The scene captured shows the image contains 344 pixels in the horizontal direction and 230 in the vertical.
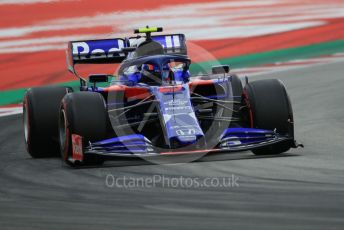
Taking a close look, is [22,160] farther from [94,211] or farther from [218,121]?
[94,211]

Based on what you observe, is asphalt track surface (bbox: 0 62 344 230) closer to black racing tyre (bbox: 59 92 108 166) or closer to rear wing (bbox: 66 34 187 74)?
black racing tyre (bbox: 59 92 108 166)

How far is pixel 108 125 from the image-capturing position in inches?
476

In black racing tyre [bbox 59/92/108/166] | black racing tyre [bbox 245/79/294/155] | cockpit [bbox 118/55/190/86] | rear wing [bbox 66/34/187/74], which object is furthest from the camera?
rear wing [bbox 66/34/187/74]

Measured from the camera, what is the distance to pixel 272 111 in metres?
11.9

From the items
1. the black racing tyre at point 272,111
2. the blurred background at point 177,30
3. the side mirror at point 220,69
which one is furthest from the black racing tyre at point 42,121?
the blurred background at point 177,30

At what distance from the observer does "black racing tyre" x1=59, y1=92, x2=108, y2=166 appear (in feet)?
37.4

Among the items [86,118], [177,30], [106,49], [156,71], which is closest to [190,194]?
[86,118]

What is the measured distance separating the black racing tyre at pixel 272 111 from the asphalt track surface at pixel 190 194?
0.72 ft

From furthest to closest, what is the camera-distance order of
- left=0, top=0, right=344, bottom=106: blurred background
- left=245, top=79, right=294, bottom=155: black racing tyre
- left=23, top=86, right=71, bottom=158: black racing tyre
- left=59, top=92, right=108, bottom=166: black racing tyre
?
left=0, top=0, right=344, bottom=106: blurred background < left=23, top=86, right=71, bottom=158: black racing tyre < left=245, top=79, right=294, bottom=155: black racing tyre < left=59, top=92, right=108, bottom=166: black racing tyre

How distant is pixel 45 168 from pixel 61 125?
0.72 meters

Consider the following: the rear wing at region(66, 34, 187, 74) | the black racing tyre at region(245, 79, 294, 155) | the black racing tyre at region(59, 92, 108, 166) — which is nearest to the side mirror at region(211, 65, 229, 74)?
the rear wing at region(66, 34, 187, 74)

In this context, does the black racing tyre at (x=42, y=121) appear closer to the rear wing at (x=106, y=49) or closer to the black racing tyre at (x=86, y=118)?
the rear wing at (x=106, y=49)

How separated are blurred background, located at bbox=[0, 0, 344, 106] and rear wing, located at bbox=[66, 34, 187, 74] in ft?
20.1

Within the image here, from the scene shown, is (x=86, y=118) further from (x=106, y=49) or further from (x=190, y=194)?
(x=106, y=49)
